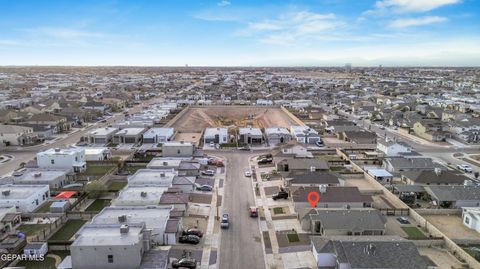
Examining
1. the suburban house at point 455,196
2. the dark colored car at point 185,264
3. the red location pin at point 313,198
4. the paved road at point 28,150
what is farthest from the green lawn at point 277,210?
the paved road at point 28,150

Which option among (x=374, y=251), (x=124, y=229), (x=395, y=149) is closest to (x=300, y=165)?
(x=395, y=149)

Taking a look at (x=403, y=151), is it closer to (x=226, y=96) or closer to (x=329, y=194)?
(x=329, y=194)

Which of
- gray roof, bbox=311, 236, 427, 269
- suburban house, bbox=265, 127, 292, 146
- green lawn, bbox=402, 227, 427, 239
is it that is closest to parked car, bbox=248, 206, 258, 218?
gray roof, bbox=311, 236, 427, 269

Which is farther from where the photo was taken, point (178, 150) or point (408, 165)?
point (178, 150)

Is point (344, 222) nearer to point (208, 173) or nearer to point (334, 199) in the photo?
point (334, 199)

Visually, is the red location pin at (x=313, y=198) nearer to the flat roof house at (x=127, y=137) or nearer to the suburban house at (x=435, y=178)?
the suburban house at (x=435, y=178)

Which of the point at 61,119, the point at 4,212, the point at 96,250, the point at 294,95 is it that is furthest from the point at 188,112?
the point at 96,250
